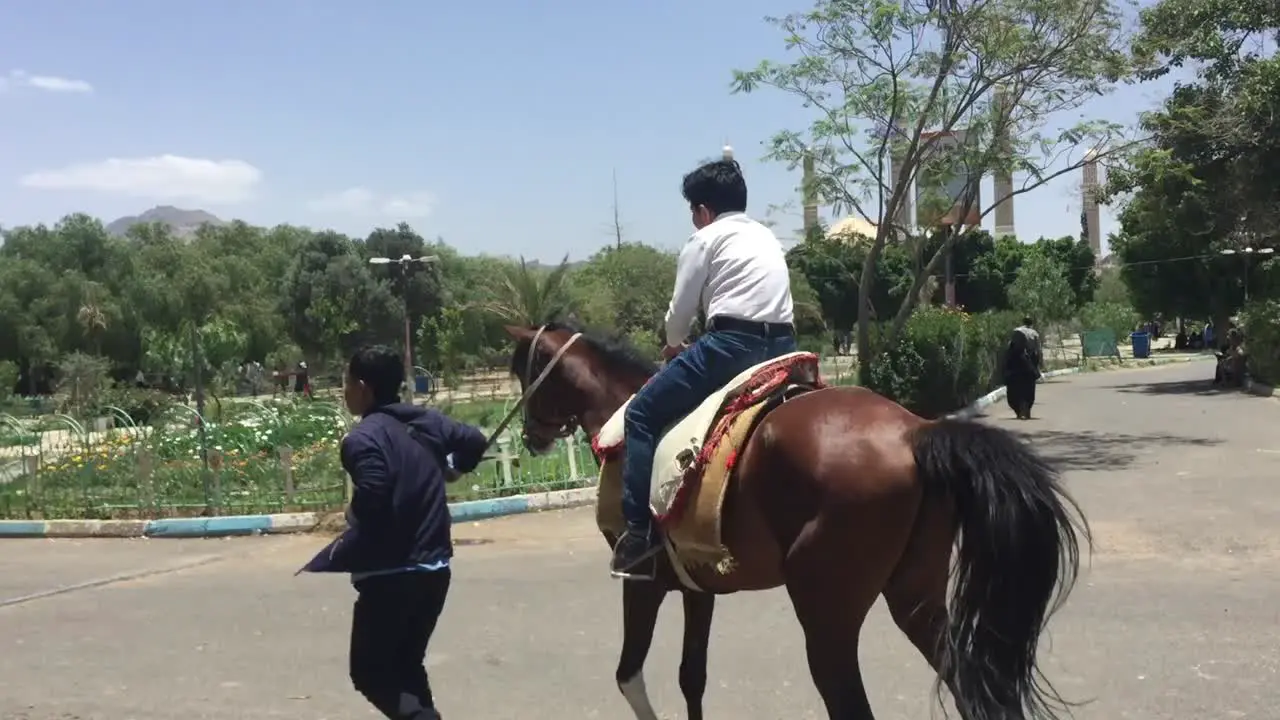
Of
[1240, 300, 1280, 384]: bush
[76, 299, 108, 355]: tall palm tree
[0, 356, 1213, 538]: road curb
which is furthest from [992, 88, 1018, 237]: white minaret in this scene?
[76, 299, 108, 355]: tall palm tree

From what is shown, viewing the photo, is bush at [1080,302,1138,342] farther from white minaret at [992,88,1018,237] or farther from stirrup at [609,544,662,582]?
stirrup at [609,544,662,582]

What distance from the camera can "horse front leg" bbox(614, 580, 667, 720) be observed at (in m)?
4.41

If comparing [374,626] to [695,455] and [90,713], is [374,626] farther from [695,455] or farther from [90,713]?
[90,713]

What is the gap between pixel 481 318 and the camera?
140ft

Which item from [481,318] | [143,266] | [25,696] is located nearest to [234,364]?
[481,318]

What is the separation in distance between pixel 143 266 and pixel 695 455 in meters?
52.4

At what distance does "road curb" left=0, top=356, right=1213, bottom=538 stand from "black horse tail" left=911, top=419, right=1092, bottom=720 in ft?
27.8

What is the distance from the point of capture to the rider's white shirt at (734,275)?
4211 mm

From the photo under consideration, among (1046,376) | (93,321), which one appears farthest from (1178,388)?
(93,321)

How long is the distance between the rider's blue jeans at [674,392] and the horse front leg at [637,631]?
38 cm

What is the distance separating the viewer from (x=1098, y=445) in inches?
637

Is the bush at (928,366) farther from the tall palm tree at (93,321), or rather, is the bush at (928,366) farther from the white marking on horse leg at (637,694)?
the tall palm tree at (93,321)

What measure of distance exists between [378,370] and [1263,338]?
25.9 m

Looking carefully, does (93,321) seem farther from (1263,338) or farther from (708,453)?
(708,453)
